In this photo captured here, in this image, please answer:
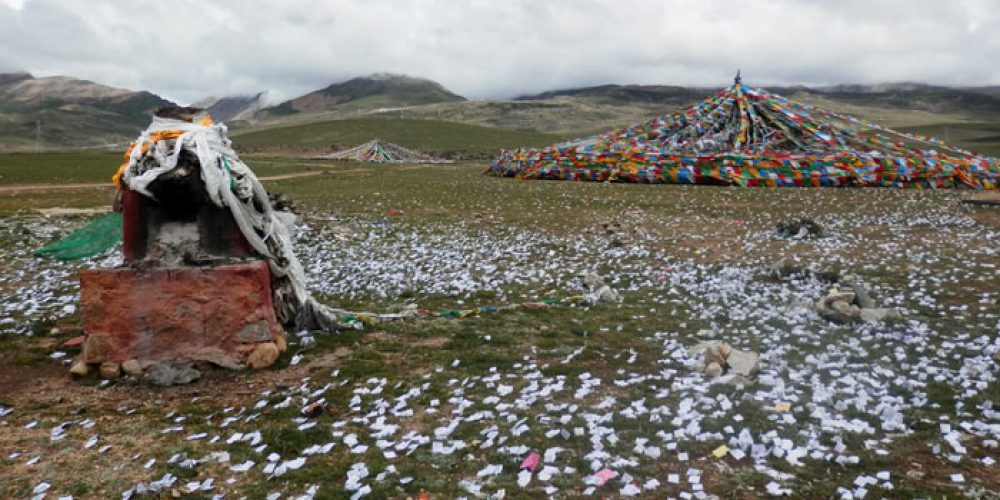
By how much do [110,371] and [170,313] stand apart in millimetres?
1109

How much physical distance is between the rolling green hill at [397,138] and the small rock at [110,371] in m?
57.1

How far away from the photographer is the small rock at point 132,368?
8.27 metres

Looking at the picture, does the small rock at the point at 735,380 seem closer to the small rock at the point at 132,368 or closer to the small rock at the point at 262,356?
the small rock at the point at 262,356

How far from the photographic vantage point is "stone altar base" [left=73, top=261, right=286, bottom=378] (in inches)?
324

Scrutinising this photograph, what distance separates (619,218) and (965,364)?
41.5ft

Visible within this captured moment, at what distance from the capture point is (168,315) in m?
8.30

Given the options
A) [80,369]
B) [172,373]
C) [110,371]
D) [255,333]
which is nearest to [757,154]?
[255,333]

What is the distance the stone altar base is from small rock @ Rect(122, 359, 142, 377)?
1 cm

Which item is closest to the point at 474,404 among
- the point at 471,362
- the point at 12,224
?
the point at 471,362

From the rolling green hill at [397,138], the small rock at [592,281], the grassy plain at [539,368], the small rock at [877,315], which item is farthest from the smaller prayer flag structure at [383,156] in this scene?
the small rock at [877,315]

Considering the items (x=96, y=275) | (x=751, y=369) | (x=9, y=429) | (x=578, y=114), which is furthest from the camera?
(x=578, y=114)

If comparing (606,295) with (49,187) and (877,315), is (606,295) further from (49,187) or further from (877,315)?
(49,187)

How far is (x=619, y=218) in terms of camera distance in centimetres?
1988

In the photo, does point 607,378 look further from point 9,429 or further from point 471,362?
point 9,429
